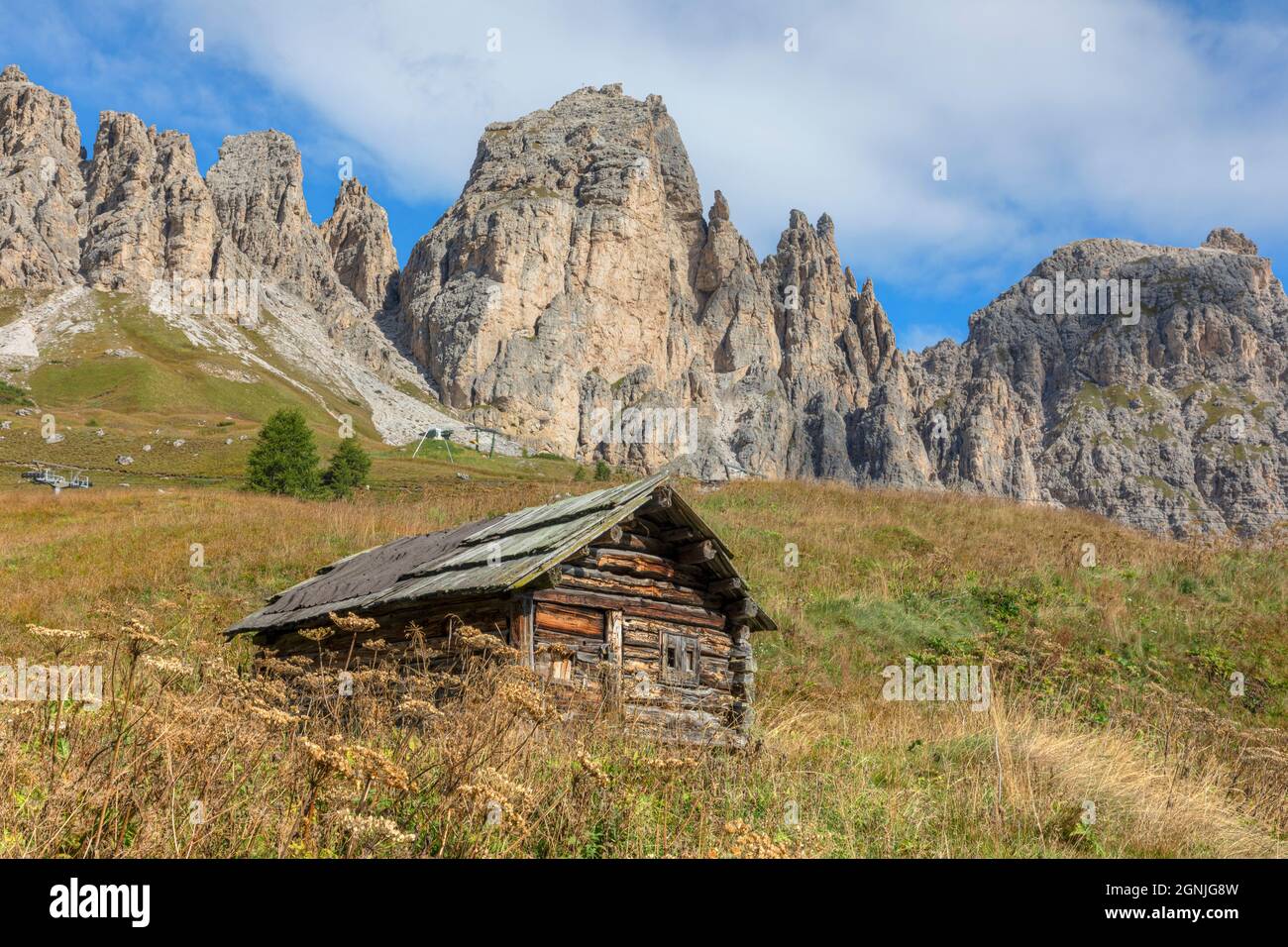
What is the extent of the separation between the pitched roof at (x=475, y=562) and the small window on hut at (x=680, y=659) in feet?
3.91

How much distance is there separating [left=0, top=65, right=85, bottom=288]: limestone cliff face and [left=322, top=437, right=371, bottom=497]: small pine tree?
107780 mm

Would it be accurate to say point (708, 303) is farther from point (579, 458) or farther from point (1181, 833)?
point (1181, 833)

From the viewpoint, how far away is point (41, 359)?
113 metres

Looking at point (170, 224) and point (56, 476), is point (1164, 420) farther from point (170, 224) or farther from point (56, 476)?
point (170, 224)

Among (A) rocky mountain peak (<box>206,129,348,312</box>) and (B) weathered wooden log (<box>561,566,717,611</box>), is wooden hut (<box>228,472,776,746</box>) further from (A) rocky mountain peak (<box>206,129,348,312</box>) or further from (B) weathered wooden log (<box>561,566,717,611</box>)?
(A) rocky mountain peak (<box>206,129,348,312</box>)

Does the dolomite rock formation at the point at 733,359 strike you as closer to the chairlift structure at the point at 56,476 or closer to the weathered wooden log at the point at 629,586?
the chairlift structure at the point at 56,476

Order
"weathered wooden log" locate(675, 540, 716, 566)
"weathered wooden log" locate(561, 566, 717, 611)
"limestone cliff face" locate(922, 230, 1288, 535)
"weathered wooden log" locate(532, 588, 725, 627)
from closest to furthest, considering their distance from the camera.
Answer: "weathered wooden log" locate(532, 588, 725, 627), "weathered wooden log" locate(561, 566, 717, 611), "weathered wooden log" locate(675, 540, 716, 566), "limestone cliff face" locate(922, 230, 1288, 535)

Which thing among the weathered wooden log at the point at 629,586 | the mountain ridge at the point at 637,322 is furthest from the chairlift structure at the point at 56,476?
the mountain ridge at the point at 637,322

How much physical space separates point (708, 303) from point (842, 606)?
564ft

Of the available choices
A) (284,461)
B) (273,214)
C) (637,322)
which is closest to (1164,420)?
(637,322)

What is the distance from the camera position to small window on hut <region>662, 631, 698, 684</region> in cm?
1277

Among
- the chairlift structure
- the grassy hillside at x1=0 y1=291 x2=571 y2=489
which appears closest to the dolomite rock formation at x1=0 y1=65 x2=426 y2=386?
the grassy hillside at x1=0 y1=291 x2=571 y2=489
